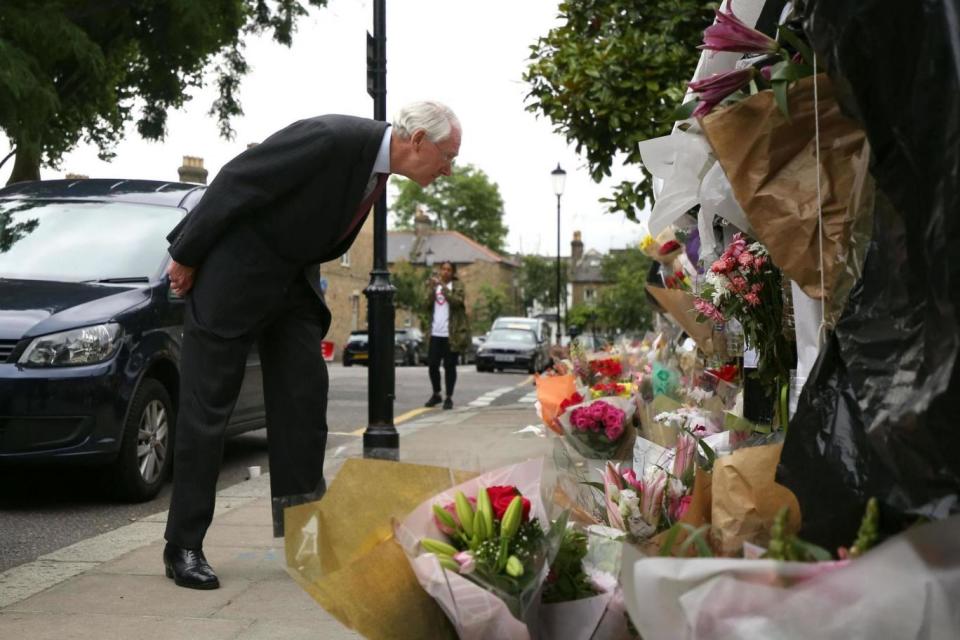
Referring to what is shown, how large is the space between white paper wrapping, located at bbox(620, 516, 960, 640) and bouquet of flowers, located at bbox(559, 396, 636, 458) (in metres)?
3.15

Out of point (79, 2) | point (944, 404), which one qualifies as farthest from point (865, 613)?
point (79, 2)

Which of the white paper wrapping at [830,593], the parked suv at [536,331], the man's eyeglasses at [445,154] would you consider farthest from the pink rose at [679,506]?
the parked suv at [536,331]

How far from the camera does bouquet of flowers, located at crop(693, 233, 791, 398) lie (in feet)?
12.0

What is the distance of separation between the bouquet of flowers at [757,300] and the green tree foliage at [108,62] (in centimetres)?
1061

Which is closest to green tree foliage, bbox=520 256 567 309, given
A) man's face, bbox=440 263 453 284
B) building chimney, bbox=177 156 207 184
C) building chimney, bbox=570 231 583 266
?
building chimney, bbox=570 231 583 266

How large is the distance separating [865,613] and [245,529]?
3.86 m

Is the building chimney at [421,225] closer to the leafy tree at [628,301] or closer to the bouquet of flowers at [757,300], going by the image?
the leafy tree at [628,301]

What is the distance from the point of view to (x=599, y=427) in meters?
4.99

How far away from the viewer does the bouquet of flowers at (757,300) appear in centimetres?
367

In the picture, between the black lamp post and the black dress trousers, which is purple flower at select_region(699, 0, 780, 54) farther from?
the black lamp post

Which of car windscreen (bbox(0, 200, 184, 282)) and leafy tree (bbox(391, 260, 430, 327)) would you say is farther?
leafy tree (bbox(391, 260, 430, 327))

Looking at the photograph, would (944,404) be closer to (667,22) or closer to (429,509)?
(429,509)

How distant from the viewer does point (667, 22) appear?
8.84 meters

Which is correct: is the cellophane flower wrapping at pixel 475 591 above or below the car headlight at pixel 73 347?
below
